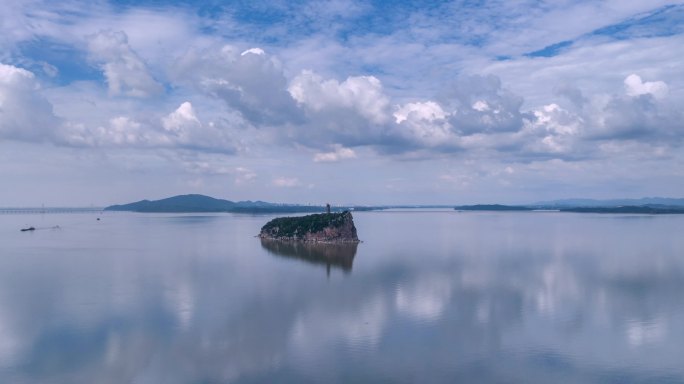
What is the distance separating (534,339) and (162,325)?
1813cm

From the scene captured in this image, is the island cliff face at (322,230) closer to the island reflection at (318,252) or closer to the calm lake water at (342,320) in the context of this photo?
the island reflection at (318,252)

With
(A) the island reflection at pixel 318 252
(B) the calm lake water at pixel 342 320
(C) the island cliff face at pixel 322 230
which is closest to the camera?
(B) the calm lake water at pixel 342 320

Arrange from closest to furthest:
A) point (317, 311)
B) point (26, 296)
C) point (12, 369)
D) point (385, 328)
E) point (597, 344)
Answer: point (12, 369)
point (597, 344)
point (385, 328)
point (317, 311)
point (26, 296)

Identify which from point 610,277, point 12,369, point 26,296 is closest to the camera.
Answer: point 12,369

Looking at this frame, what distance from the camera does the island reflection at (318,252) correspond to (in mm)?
49381

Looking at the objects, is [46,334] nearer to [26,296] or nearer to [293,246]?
[26,296]

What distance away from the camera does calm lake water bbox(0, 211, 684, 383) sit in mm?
19250

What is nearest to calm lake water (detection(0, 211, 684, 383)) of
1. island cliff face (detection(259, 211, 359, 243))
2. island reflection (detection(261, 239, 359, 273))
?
island reflection (detection(261, 239, 359, 273))

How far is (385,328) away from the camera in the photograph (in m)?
24.5

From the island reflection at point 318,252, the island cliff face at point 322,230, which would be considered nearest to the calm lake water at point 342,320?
the island reflection at point 318,252

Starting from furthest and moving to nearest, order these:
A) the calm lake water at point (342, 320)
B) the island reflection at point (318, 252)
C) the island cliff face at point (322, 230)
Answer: the island cliff face at point (322, 230) < the island reflection at point (318, 252) < the calm lake water at point (342, 320)

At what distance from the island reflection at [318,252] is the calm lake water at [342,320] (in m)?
0.80

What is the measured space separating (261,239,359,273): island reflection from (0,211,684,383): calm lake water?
804 mm

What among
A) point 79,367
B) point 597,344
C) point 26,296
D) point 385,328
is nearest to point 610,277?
point 597,344
